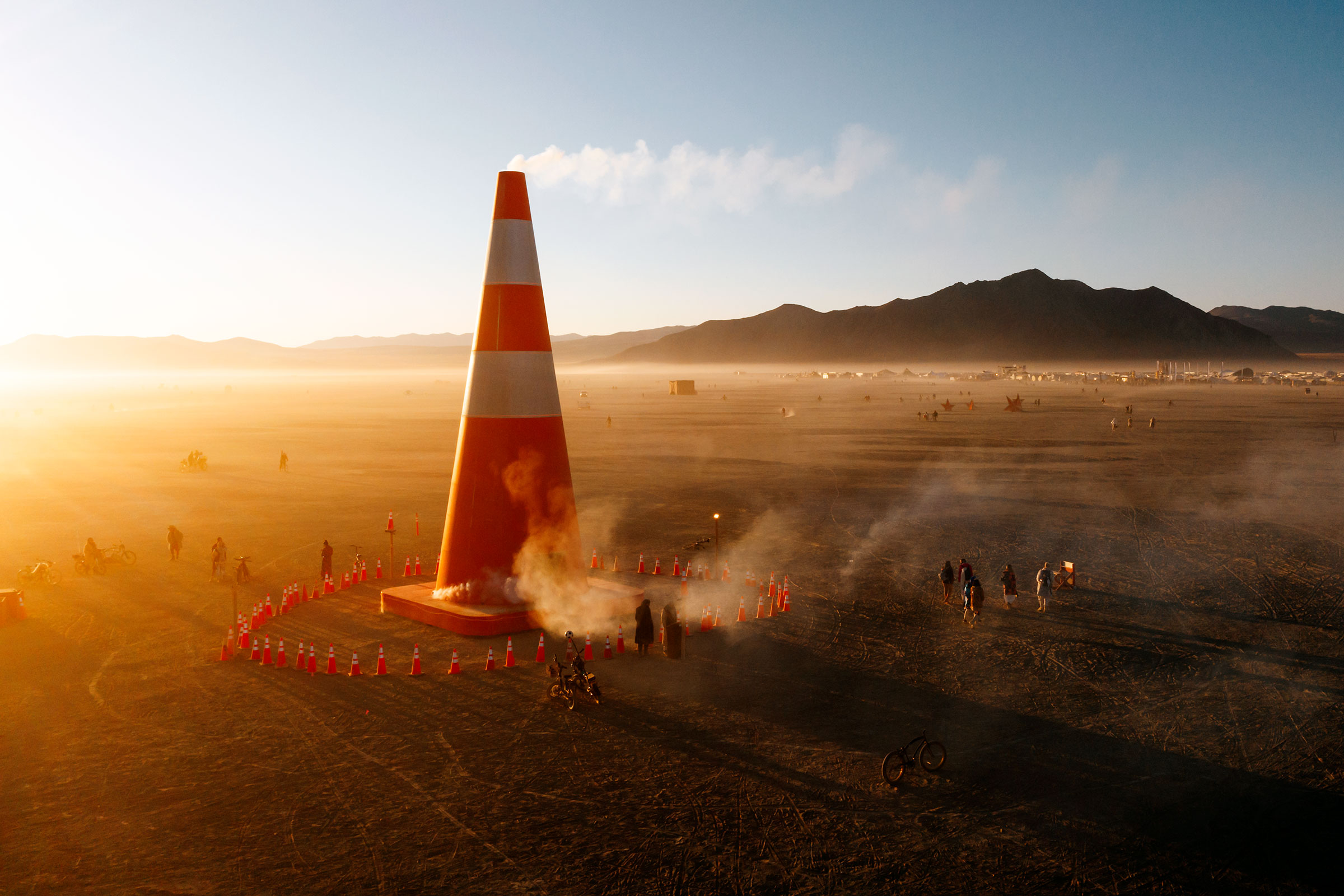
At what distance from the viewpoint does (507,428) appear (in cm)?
1641

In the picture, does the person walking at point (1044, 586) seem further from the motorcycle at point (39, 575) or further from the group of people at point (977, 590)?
the motorcycle at point (39, 575)

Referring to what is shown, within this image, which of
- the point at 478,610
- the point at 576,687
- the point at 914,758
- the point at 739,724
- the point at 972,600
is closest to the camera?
the point at 914,758

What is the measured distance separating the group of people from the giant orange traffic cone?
8449 millimetres

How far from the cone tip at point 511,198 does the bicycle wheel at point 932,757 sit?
39.0 ft

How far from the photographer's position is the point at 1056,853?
29.2 ft

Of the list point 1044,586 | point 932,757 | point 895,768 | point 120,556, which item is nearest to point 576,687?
point 895,768

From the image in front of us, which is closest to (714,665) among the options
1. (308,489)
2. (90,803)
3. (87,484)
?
(90,803)

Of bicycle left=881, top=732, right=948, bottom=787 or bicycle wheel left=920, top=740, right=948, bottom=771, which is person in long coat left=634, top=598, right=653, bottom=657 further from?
bicycle wheel left=920, top=740, right=948, bottom=771

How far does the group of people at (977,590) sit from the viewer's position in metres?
16.8

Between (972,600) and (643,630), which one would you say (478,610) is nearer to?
(643,630)

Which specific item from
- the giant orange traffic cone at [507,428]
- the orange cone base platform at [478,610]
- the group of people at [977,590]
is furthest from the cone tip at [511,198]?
the group of people at [977,590]

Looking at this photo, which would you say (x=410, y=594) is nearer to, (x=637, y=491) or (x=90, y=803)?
(x=90, y=803)

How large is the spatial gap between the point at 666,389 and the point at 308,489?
12693 centimetres

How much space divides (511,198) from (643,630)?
873cm
